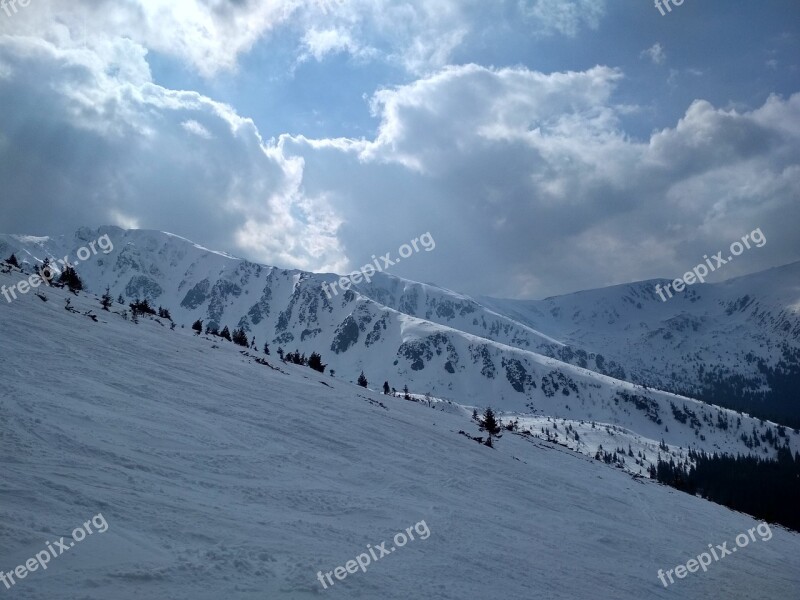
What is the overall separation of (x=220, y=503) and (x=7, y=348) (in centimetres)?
1012

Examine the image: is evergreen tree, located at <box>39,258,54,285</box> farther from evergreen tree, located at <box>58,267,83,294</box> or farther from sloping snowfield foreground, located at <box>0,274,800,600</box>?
sloping snowfield foreground, located at <box>0,274,800,600</box>

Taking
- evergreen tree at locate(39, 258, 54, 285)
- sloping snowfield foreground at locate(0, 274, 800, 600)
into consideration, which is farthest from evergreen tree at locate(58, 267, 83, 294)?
sloping snowfield foreground at locate(0, 274, 800, 600)

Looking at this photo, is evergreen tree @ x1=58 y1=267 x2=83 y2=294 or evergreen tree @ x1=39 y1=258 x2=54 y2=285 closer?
evergreen tree @ x1=39 y1=258 x2=54 y2=285

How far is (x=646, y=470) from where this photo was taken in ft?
513

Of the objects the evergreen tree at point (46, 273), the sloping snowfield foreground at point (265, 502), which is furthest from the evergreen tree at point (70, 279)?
the sloping snowfield foreground at point (265, 502)

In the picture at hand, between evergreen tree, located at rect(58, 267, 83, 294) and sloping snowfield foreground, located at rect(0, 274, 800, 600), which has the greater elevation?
evergreen tree, located at rect(58, 267, 83, 294)

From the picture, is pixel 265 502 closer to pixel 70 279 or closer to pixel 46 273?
pixel 46 273

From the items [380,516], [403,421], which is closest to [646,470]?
[403,421]

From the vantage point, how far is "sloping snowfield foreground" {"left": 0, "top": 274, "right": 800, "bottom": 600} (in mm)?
7645

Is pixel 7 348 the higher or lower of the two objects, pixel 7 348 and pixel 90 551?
the higher

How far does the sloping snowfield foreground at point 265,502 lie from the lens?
7645 mm

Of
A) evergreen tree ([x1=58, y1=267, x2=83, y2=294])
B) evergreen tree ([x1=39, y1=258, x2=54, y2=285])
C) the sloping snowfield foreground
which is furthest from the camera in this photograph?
evergreen tree ([x1=58, y1=267, x2=83, y2=294])

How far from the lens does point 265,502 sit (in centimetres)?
1067

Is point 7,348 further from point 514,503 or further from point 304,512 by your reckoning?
point 514,503
